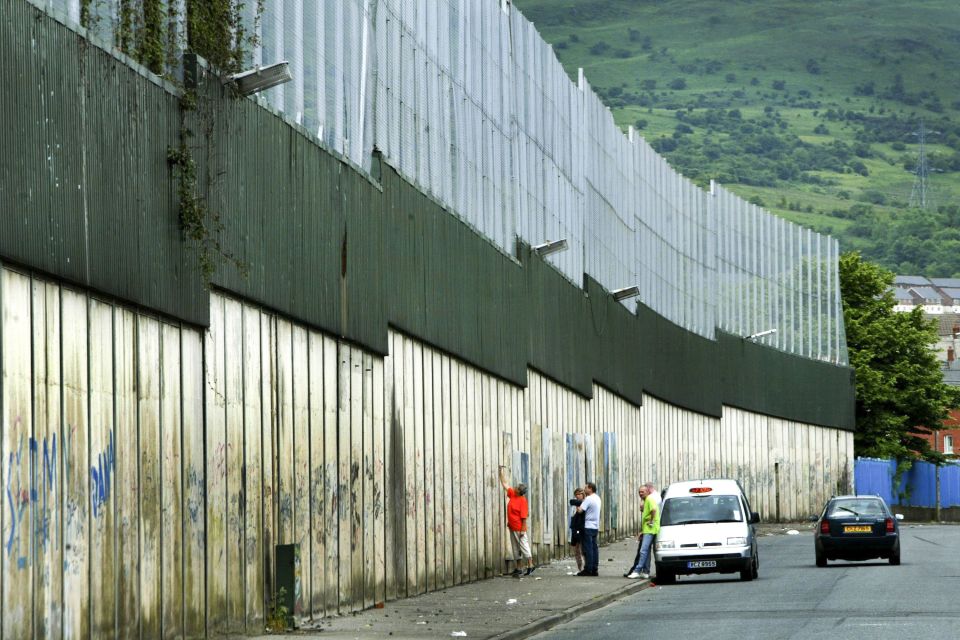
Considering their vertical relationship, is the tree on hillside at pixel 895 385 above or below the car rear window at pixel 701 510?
above

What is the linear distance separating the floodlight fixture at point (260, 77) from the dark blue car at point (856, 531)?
20235mm

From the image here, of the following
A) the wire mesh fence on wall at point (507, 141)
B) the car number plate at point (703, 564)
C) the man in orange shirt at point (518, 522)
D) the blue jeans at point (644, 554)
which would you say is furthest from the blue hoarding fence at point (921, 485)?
the man in orange shirt at point (518, 522)

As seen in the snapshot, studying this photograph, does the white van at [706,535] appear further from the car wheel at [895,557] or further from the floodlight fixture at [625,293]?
the floodlight fixture at [625,293]

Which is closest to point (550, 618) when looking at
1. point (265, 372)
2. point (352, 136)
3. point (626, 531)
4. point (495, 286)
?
point (265, 372)

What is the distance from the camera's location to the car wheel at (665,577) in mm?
32500

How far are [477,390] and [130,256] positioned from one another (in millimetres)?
16325

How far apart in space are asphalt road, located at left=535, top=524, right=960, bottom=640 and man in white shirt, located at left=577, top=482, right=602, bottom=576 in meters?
1.63

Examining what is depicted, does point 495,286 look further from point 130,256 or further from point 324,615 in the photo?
point 130,256

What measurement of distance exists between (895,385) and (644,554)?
56574 mm

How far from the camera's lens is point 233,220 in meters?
19.5

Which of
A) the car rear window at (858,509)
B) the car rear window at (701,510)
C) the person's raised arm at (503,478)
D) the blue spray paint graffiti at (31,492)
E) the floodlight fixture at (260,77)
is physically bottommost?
the car rear window at (858,509)

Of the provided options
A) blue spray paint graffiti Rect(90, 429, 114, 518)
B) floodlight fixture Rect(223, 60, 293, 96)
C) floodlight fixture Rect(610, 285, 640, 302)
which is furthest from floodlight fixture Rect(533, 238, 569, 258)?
blue spray paint graffiti Rect(90, 429, 114, 518)

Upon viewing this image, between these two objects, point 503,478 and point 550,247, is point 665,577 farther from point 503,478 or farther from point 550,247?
point 550,247

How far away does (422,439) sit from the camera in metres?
28.0
